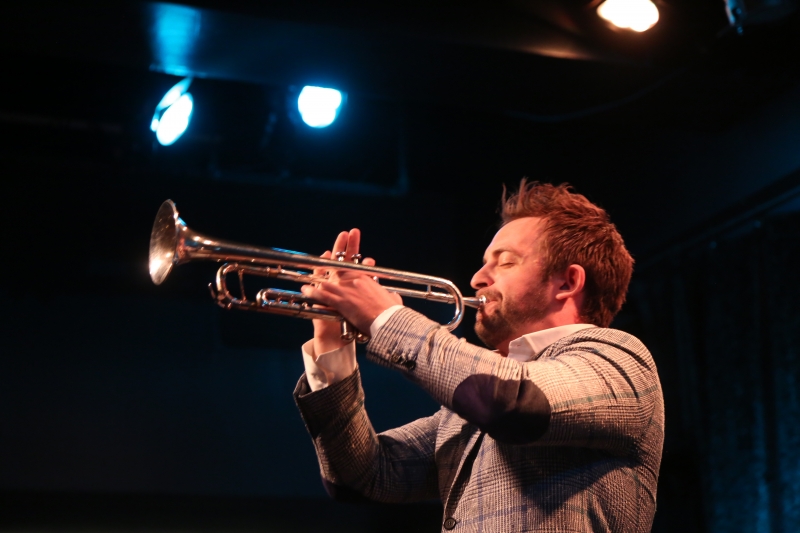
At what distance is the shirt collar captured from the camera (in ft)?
7.45

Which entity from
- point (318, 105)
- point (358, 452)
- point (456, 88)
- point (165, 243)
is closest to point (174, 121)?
point (318, 105)

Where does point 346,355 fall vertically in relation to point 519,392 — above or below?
above

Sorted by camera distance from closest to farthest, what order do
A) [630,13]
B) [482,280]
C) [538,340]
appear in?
[538,340] < [482,280] < [630,13]

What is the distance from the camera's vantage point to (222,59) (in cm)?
358

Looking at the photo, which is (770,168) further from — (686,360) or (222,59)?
(222,59)

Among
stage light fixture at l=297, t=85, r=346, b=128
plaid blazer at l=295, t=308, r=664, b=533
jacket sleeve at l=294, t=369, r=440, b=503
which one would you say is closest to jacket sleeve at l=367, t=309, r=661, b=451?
plaid blazer at l=295, t=308, r=664, b=533

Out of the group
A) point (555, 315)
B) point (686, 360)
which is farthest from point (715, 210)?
point (555, 315)

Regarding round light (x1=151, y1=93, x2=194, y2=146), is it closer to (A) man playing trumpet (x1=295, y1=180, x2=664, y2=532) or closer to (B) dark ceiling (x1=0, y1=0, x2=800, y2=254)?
(B) dark ceiling (x1=0, y1=0, x2=800, y2=254)

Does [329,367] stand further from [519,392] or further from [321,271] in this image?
[519,392]

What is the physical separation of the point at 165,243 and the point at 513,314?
0.99m

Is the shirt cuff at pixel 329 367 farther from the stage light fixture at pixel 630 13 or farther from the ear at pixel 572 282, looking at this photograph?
the stage light fixture at pixel 630 13

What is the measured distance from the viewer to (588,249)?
252 centimetres

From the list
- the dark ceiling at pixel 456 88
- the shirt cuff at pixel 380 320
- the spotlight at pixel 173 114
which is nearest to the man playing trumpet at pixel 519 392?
the shirt cuff at pixel 380 320

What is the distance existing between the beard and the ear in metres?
0.06
